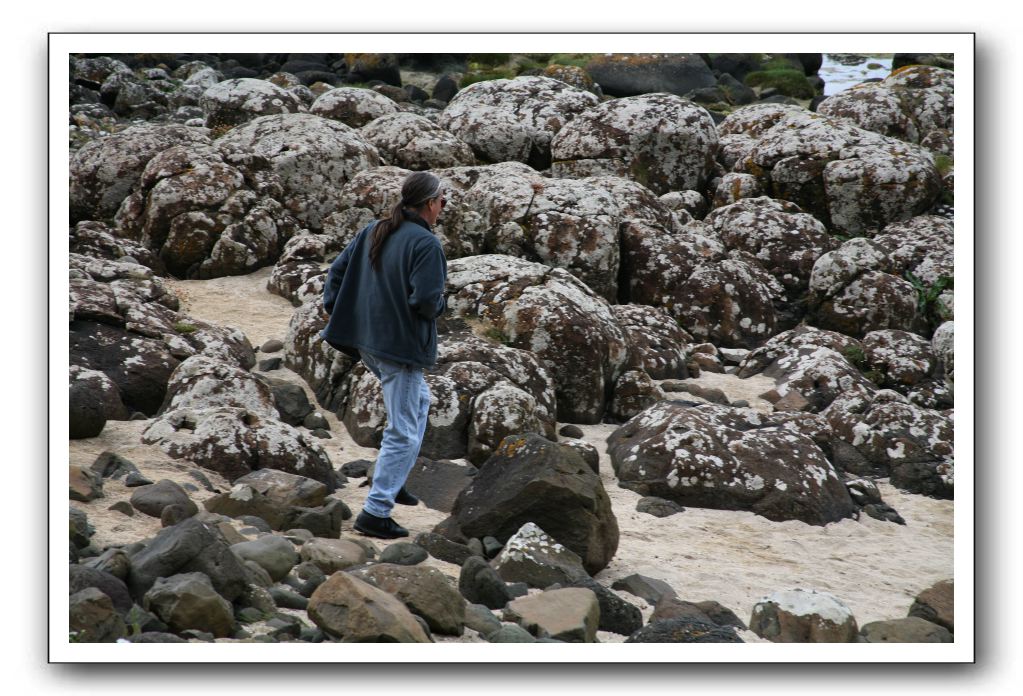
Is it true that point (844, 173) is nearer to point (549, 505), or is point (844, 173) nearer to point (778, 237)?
point (778, 237)

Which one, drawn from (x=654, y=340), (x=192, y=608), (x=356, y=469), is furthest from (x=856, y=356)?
(x=192, y=608)

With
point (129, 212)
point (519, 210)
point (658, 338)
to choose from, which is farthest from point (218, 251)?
point (658, 338)

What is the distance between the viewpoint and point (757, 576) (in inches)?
214

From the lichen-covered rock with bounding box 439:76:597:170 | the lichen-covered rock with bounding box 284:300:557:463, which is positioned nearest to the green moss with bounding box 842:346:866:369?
the lichen-covered rock with bounding box 284:300:557:463

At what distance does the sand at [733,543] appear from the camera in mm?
5148

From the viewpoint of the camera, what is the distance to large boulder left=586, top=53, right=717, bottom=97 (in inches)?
898

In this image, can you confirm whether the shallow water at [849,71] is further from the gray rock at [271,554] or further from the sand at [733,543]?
the gray rock at [271,554]

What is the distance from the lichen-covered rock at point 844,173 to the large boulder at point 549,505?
9573mm

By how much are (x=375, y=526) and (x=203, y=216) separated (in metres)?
7.14

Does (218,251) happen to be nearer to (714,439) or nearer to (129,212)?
(129,212)

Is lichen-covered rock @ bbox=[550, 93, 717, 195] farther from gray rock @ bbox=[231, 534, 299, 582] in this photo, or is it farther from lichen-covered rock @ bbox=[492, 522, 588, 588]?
gray rock @ bbox=[231, 534, 299, 582]

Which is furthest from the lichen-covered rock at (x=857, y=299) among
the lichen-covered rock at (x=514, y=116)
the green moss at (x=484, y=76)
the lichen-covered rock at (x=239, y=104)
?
the green moss at (x=484, y=76)

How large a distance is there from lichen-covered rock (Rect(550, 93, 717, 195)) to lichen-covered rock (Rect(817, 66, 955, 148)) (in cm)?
374

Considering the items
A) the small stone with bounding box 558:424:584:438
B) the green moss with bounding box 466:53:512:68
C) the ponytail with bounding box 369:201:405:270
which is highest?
the green moss with bounding box 466:53:512:68
